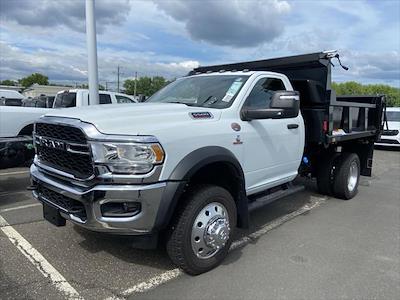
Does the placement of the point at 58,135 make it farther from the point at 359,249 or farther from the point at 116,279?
the point at 359,249

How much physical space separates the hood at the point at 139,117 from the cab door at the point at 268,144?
64 centimetres

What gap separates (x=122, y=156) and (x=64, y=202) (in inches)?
32.1

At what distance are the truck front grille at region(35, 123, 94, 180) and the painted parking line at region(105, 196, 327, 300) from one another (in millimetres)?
1082

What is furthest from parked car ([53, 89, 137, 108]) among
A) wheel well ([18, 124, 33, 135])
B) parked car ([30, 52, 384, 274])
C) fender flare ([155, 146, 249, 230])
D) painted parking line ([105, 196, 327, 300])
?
fender flare ([155, 146, 249, 230])

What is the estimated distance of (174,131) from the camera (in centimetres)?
354

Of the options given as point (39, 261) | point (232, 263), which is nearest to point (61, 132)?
point (39, 261)

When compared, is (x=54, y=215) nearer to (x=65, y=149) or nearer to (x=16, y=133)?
(x=65, y=149)

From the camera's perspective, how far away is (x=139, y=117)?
361 centimetres

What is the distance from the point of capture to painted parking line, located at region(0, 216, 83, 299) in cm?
346

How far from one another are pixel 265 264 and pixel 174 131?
1788 millimetres

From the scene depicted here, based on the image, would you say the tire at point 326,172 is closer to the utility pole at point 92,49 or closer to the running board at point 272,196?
the running board at point 272,196

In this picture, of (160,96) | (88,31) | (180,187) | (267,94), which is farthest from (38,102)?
(180,187)

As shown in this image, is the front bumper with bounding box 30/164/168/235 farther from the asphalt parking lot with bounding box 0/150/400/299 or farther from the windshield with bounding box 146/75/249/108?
the windshield with bounding box 146/75/249/108

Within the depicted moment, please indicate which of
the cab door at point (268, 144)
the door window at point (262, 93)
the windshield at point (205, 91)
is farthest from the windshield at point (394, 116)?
the windshield at point (205, 91)
